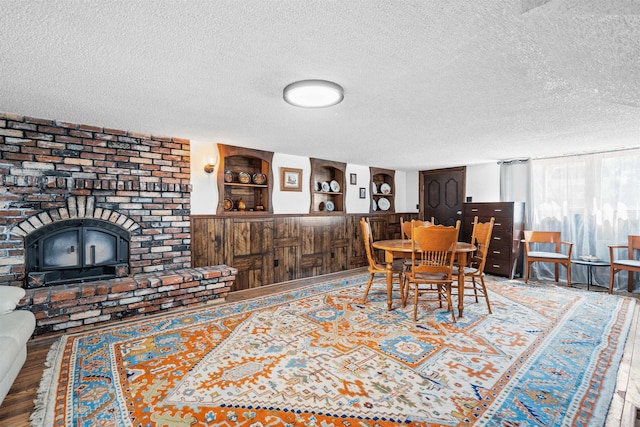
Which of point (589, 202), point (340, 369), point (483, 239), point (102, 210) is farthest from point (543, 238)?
point (102, 210)

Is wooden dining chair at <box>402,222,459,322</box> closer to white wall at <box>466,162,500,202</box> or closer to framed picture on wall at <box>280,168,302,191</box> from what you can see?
framed picture on wall at <box>280,168,302,191</box>

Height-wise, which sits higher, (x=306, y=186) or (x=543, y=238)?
(x=306, y=186)

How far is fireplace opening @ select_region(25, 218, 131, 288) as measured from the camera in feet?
10.1

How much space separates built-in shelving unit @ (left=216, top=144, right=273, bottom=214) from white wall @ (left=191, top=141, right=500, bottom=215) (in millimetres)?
89

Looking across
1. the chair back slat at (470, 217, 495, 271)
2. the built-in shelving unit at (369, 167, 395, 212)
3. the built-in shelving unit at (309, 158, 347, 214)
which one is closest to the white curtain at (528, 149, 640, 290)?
the chair back slat at (470, 217, 495, 271)

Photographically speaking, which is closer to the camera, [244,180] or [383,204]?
[244,180]

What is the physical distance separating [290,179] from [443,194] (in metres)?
3.58

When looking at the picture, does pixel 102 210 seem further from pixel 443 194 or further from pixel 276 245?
pixel 443 194

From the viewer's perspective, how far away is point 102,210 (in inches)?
134

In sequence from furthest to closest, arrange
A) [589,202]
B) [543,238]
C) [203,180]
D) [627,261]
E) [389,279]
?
[543,238] → [589,202] → [203,180] → [627,261] → [389,279]

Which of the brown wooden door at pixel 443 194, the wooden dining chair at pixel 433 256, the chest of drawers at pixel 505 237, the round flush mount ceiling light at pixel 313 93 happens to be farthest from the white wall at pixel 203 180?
the brown wooden door at pixel 443 194

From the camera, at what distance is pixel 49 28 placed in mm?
1506

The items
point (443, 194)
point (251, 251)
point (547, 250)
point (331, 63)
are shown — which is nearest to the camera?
point (331, 63)

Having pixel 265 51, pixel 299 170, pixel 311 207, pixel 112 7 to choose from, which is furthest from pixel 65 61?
pixel 311 207
